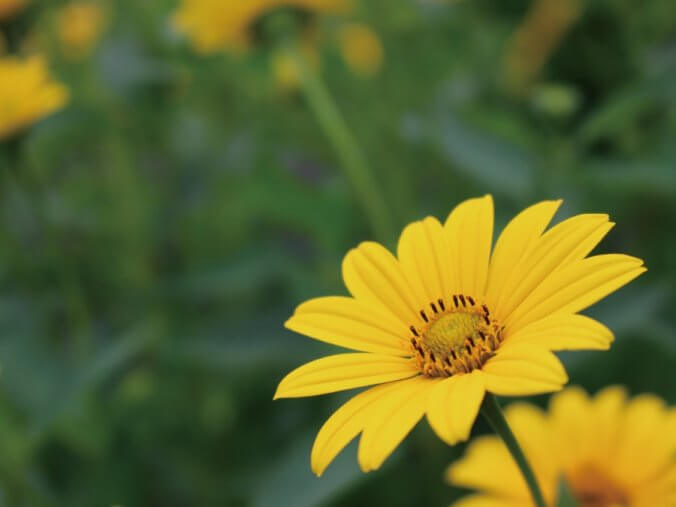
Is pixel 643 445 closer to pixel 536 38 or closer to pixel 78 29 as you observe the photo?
pixel 536 38

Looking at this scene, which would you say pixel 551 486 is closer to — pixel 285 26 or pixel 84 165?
pixel 285 26

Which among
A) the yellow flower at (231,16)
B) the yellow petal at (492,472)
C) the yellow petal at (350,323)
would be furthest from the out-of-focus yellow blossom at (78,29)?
the yellow petal at (350,323)

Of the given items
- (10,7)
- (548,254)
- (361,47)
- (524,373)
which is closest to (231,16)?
(10,7)

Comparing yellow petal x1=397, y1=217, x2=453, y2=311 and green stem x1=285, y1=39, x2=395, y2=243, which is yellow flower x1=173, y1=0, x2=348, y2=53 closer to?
green stem x1=285, y1=39, x2=395, y2=243

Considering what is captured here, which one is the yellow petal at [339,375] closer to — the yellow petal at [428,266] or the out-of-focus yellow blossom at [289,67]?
the yellow petal at [428,266]

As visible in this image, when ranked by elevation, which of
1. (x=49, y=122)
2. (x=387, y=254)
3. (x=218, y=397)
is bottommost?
(x=387, y=254)

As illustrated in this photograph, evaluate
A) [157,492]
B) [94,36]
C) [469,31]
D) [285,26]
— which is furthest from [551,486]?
[94,36]
